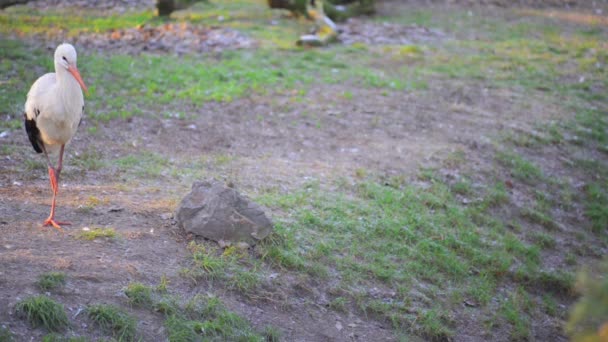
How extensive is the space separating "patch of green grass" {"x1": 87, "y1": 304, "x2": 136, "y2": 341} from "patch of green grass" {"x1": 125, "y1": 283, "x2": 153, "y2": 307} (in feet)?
0.65

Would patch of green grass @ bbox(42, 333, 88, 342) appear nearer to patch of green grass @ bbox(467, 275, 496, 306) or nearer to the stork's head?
the stork's head

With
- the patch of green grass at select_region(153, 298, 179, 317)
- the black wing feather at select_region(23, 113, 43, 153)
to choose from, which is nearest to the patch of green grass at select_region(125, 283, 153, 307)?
the patch of green grass at select_region(153, 298, 179, 317)

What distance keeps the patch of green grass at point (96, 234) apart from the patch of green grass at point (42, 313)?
0.98 m

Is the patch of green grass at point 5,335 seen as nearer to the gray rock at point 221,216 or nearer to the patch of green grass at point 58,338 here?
the patch of green grass at point 58,338

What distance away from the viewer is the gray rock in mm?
5344

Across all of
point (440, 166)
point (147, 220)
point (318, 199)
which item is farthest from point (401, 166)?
point (147, 220)

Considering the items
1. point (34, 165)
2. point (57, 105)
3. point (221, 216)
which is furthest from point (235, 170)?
point (57, 105)

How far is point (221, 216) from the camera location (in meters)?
5.34

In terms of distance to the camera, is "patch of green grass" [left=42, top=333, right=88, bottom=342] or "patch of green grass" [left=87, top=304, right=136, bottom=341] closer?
"patch of green grass" [left=42, top=333, right=88, bottom=342]

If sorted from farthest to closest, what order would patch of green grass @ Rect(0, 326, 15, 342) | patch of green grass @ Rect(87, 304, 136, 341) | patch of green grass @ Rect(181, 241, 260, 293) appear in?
patch of green grass @ Rect(181, 241, 260, 293) → patch of green grass @ Rect(87, 304, 136, 341) → patch of green grass @ Rect(0, 326, 15, 342)

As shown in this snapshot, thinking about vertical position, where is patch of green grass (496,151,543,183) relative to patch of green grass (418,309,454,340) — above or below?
above

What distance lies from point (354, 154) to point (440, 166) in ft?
3.34

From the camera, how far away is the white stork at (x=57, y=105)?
5199 mm

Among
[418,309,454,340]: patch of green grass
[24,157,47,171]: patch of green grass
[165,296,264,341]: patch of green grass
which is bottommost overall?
[418,309,454,340]: patch of green grass
